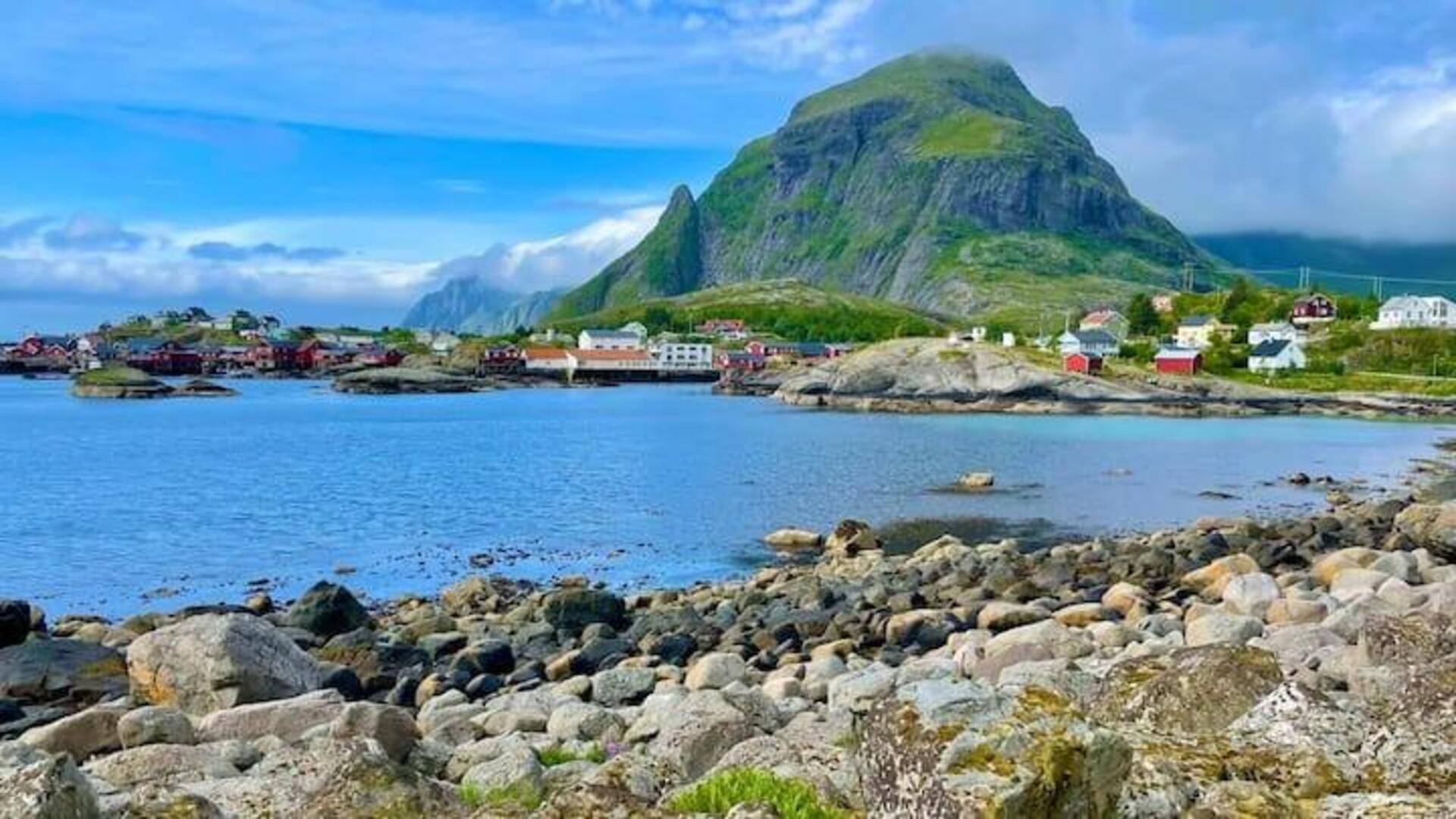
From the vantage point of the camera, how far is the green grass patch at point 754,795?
24.5ft

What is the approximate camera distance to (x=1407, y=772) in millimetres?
6711

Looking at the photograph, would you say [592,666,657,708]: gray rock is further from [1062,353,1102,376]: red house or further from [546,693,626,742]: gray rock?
[1062,353,1102,376]: red house

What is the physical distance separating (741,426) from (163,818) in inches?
4005

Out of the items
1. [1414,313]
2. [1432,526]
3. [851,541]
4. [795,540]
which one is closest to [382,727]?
[1432,526]

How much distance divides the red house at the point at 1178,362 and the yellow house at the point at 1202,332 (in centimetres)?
2212

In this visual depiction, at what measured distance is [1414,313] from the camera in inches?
7323

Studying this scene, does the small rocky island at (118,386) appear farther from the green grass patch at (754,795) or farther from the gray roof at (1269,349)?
the green grass patch at (754,795)

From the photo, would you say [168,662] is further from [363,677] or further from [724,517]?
[724,517]

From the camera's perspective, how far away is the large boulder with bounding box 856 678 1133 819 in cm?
531

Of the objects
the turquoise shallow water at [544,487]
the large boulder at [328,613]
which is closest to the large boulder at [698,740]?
the large boulder at [328,613]

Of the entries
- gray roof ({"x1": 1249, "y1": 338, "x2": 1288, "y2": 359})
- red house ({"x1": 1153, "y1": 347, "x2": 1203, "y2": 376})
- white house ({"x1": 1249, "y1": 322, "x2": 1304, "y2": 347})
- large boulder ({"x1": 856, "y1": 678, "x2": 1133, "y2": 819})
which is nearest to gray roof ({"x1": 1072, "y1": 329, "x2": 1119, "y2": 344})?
red house ({"x1": 1153, "y1": 347, "x2": 1203, "y2": 376})

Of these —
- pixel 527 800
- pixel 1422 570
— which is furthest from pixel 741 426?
pixel 527 800

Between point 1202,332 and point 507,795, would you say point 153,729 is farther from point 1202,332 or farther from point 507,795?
point 1202,332

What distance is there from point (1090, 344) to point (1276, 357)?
25.0 meters
